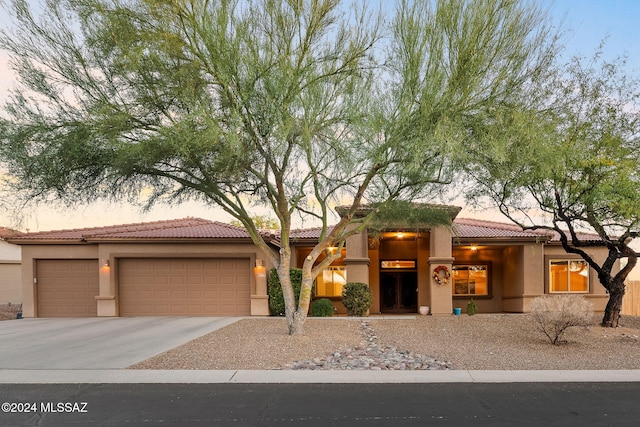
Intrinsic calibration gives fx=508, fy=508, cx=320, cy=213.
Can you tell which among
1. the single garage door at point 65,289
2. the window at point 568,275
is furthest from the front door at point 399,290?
the single garage door at point 65,289

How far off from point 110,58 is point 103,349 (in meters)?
6.44

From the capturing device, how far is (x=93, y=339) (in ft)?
42.4

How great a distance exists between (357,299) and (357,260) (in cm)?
153

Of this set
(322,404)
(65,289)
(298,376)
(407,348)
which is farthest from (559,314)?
(65,289)

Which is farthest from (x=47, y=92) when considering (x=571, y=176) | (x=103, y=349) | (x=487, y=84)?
(x=571, y=176)

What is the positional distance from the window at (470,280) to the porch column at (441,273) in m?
3.16

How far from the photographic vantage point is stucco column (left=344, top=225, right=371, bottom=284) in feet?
62.6

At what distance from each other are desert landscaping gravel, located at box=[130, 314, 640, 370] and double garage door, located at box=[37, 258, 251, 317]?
3.59m

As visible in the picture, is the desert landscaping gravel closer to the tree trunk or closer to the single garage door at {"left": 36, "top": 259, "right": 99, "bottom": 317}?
the tree trunk

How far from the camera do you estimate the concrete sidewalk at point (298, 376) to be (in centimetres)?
830

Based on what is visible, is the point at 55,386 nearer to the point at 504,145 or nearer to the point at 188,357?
the point at 188,357

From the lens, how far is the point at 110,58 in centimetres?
1115

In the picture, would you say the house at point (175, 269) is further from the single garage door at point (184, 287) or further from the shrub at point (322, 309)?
the shrub at point (322, 309)

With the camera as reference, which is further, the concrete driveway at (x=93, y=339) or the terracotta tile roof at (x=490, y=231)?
the terracotta tile roof at (x=490, y=231)
